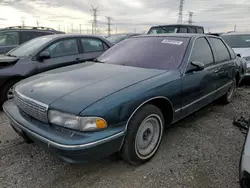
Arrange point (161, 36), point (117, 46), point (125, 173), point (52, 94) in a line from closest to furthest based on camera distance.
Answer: point (52, 94) < point (125, 173) < point (161, 36) < point (117, 46)

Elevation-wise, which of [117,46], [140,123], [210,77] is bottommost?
[140,123]

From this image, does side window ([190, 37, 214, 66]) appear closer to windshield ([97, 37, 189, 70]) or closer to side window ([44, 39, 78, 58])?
windshield ([97, 37, 189, 70])

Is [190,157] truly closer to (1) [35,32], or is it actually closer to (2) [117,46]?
(2) [117,46]

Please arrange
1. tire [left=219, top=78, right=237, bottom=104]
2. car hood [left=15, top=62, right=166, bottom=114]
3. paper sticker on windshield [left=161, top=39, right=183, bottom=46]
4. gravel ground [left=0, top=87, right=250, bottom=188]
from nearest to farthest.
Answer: car hood [left=15, top=62, right=166, bottom=114] < gravel ground [left=0, top=87, right=250, bottom=188] < paper sticker on windshield [left=161, top=39, right=183, bottom=46] < tire [left=219, top=78, right=237, bottom=104]

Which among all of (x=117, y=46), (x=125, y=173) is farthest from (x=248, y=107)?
(x=125, y=173)

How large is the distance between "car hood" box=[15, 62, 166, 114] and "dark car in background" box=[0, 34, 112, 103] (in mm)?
1591

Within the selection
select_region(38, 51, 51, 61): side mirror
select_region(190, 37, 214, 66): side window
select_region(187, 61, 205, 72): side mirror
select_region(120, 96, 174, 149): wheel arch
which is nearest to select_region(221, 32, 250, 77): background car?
select_region(190, 37, 214, 66): side window

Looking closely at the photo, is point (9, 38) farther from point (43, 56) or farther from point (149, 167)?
point (149, 167)

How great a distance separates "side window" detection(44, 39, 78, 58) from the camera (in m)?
4.74

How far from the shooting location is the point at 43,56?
4.41 meters

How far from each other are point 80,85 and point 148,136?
1.00 metres

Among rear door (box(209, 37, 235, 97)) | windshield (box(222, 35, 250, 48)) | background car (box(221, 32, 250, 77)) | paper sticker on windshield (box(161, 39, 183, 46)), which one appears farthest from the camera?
windshield (box(222, 35, 250, 48))

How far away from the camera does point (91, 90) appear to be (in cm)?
217

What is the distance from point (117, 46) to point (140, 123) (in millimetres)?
1820
